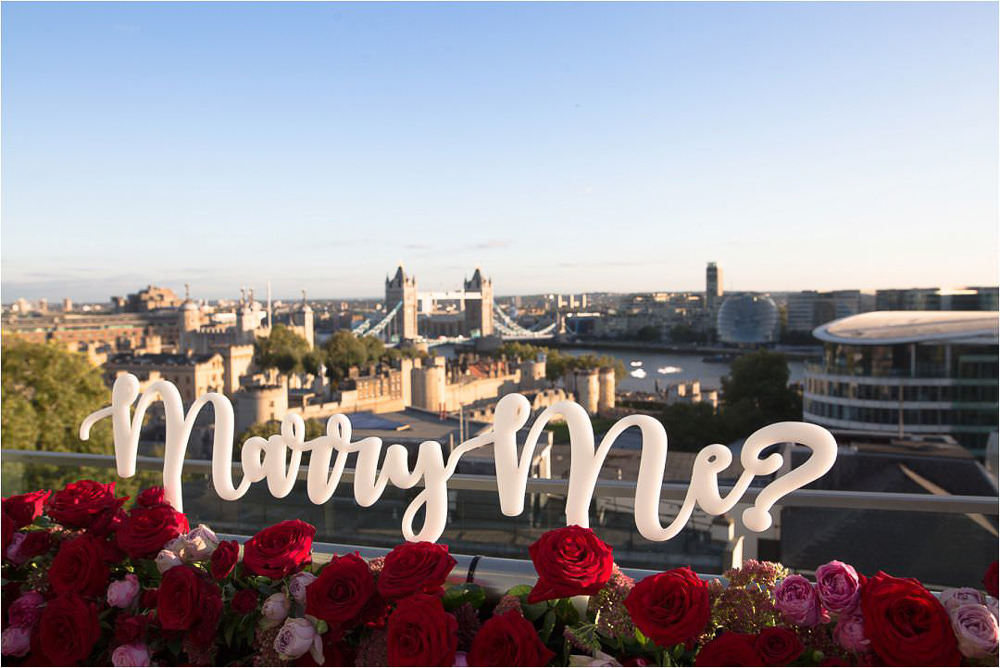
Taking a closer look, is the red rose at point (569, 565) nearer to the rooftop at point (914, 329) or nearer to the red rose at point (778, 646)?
the red rose at point (778, 646)

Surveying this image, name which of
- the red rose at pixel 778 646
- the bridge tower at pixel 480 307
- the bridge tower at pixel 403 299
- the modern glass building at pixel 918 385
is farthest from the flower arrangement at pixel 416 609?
the bridge tower at pixel 480 307

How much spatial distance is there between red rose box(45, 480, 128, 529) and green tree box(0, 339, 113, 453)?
39.0 feet

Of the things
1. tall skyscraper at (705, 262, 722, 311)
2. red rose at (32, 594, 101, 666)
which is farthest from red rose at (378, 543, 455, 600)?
tall skyscraper at (705, 262, 722, 311)

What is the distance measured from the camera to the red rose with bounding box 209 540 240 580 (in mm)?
1648

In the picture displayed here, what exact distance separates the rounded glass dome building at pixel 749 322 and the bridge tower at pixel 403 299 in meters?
34.1

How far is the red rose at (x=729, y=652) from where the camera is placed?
1.26m

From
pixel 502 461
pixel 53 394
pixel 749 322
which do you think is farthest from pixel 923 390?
pixel 749 322

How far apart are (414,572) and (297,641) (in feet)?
0.83

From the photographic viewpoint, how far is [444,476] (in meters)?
2.01

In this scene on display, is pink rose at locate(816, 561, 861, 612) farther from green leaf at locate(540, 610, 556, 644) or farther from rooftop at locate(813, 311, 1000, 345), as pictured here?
rooftop at locate(813, 311, 1000, 345)

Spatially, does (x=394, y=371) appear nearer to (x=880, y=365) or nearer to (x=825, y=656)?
(x=880, y=365)

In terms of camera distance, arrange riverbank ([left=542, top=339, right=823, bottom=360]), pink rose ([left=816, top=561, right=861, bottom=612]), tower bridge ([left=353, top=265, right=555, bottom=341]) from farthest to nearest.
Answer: tower bridge ([left=353, top=265, right=555, bottom=341]), riverbank ([left=542, top=339, right=823, bottom=360]), pink rose ([left=816, top=561, right=861, bottom=612])

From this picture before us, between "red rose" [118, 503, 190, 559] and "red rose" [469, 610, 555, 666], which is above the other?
"red rose" [118, 503, 190, 559]

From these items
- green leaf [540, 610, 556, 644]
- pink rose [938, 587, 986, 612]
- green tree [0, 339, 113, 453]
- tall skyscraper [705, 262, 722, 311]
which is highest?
tall skyscraper [705, 262, 722, 311]
